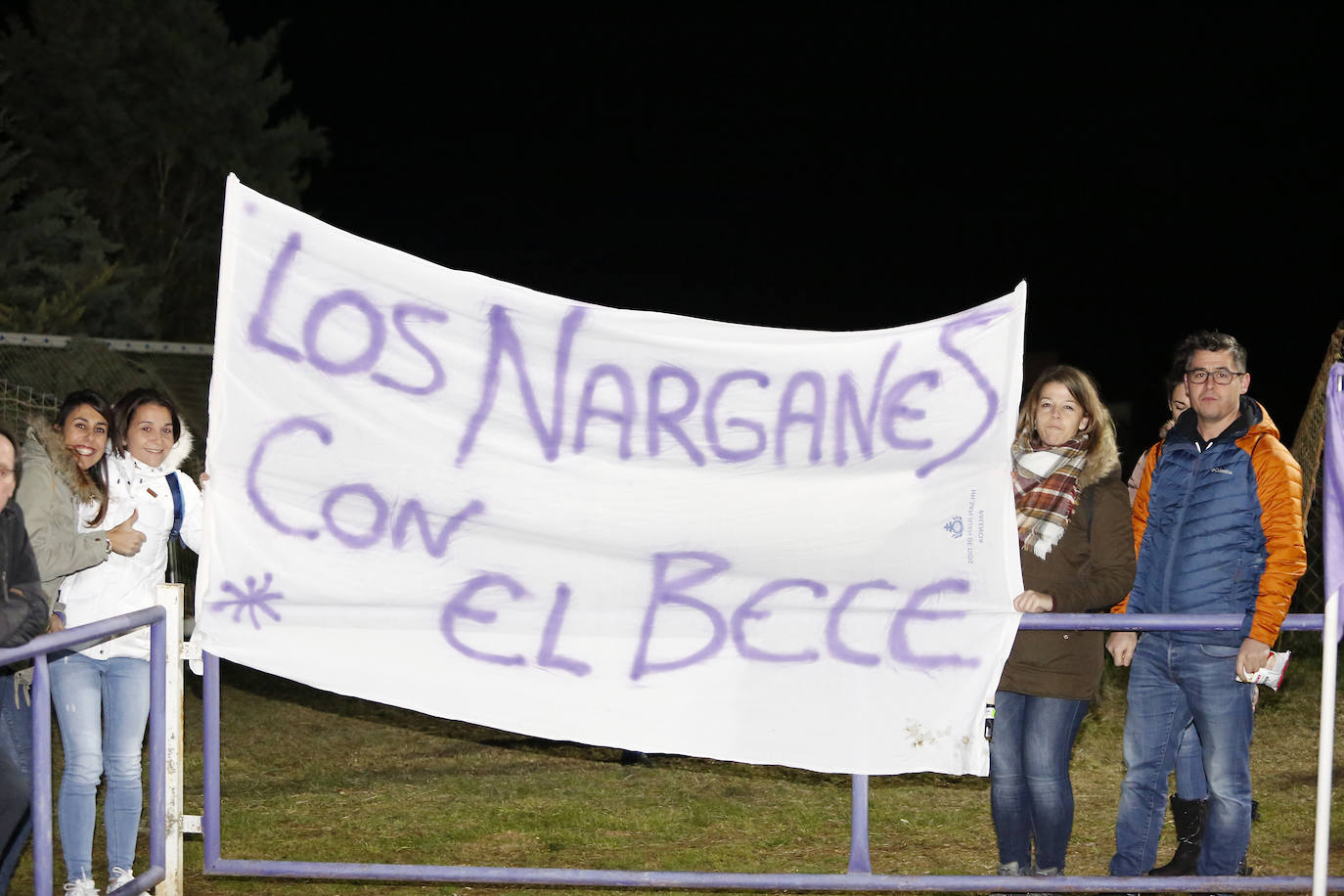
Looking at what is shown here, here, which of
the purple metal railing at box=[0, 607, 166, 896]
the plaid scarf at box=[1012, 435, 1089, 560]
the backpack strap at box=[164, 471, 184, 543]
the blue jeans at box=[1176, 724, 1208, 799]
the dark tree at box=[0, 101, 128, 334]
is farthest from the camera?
the dark tree at box=[0, 101, 128, 334]

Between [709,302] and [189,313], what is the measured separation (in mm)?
12462

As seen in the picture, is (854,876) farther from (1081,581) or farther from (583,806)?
(583,806)

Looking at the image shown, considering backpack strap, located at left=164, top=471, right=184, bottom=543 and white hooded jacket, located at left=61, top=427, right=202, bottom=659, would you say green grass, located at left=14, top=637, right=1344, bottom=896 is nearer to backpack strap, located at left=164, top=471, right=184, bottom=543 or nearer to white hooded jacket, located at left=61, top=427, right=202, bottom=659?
white hooded jacket, located at left=61, top=427, right=202, bottom=659

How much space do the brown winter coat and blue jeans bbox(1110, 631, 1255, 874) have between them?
0.64ft

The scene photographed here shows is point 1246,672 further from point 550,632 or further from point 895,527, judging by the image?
point 550,632

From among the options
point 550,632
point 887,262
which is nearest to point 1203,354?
point 550,632

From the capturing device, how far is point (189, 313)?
113ft

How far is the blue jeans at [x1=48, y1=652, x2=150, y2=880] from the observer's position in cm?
455

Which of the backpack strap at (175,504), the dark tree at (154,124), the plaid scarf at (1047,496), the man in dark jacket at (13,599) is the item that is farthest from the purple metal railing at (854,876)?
the dark tree at (154,124)

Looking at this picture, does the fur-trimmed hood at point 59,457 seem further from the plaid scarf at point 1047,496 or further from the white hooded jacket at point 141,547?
the plaid scarf at point 1047,496

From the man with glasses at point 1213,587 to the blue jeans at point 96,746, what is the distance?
3189 millimetres

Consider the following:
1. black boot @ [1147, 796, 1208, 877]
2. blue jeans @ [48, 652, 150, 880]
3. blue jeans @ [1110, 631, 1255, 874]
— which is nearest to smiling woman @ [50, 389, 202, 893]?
blue jeans @ [48, 652, 150, 880]

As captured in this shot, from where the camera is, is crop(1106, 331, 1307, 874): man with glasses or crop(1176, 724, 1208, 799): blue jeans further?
crop(1176, 724, 1208, 799): blue jeans

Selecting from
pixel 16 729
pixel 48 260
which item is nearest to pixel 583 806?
pixel 16 729
